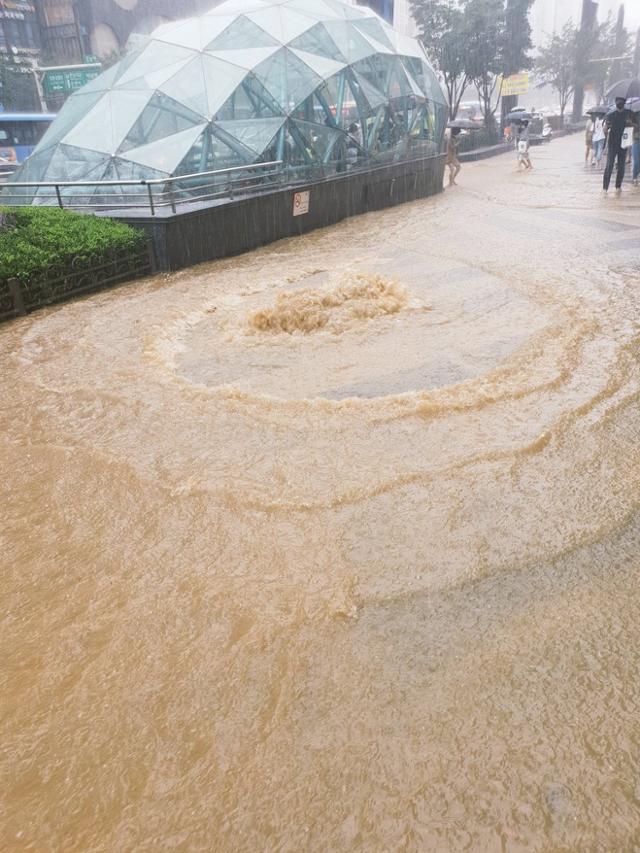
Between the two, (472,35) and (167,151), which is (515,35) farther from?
(167,151)

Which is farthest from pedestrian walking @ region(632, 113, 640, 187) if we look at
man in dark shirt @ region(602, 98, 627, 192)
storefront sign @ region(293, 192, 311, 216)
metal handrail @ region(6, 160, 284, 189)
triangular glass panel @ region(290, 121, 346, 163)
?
metal handrail @ region(6, 160, 284, 189)

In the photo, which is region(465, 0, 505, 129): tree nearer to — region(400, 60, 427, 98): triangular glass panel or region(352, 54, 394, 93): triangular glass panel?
region(400, 60, 427, 98): triangular glass panel

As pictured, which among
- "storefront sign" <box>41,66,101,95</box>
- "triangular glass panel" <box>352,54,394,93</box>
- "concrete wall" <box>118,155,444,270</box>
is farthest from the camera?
"storefront sign" <box>41,66,101,95</box>

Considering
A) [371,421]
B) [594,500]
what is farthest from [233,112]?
[594,500]

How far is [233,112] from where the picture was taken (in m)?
13.9

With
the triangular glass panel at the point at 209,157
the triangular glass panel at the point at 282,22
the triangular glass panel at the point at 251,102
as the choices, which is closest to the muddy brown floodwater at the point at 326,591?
the triangular glass panel at the point at 209,157

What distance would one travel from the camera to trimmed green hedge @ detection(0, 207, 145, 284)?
8680mm

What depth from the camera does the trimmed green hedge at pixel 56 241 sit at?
28.5ft

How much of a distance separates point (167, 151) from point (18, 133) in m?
19.0

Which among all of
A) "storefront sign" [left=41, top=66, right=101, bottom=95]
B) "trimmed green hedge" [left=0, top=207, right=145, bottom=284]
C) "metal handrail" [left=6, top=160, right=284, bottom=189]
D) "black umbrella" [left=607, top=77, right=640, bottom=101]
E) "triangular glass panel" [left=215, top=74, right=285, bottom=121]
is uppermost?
"storefront sign" [left=41, top=66, right=101, bottom=95]

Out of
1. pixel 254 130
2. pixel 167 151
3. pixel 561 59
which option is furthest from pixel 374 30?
pixel 561 59

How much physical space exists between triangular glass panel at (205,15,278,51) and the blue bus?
14991 millimetres

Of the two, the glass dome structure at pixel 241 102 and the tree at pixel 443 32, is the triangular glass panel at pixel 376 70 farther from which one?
the tree at pixel 443 32

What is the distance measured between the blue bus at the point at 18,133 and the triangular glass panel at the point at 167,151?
16.9m
